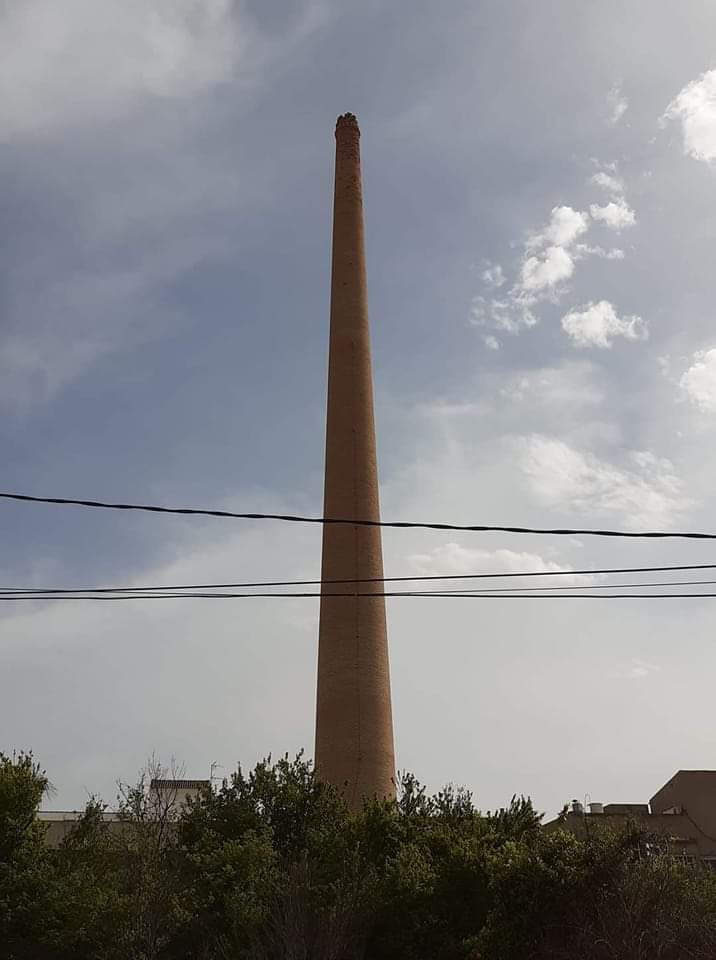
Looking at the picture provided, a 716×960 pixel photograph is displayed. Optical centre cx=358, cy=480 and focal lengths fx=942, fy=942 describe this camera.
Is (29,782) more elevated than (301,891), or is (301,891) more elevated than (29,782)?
A: (29,782)

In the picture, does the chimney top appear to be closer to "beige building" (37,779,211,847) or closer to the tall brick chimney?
the tall brick chimney

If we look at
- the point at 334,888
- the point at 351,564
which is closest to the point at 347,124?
the point at 351,564

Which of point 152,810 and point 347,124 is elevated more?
point 347,124

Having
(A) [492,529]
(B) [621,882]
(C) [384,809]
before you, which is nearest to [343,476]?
(C) [384,809]

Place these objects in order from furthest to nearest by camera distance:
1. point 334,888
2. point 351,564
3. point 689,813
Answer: point 689,813 < point 351,564 < point 334,888

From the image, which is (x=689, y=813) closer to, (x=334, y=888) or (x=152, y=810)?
(x=152, y=810)

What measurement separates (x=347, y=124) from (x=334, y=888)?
91.5 ft

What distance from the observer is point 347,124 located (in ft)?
117

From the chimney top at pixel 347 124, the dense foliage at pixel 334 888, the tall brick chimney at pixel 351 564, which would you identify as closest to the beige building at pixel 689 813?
the tall brick chimney at pixel 351 564

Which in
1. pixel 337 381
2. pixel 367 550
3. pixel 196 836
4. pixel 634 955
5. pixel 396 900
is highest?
pixel 337 381

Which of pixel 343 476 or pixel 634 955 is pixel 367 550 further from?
pixel 634 955

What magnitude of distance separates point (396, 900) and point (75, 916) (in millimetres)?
6426

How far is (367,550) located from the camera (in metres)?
28.6

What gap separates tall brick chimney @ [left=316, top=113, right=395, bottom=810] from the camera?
86.6 ft
